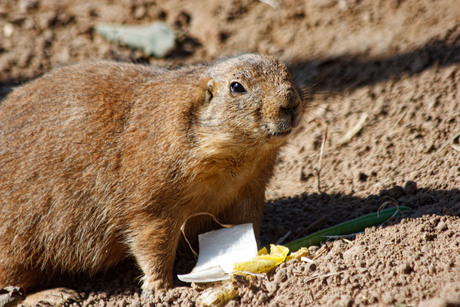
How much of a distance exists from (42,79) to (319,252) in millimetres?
3016

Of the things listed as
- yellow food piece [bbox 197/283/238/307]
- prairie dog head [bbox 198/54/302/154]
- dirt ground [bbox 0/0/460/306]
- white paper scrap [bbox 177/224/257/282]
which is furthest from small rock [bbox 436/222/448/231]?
yellow food piece [bbox 197/283/238/307]

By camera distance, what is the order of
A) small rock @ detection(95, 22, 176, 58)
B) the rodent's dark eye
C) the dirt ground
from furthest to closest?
small rock @ detection(95, 22, 176, 58) < the rodent's dark eye < the dirt ground

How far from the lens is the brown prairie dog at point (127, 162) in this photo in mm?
4336

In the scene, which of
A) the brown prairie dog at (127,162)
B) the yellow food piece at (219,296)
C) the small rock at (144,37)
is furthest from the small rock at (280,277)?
the small rock at (144,37)

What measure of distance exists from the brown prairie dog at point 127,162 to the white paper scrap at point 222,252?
255 mm

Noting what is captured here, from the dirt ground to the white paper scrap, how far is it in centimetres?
16

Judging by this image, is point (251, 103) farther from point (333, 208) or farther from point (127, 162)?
point (333, 208)

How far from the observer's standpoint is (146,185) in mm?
4410

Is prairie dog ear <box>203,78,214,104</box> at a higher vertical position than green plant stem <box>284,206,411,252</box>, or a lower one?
higher

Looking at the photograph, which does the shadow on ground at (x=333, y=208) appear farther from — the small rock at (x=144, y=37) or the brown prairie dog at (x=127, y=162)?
the small rock at (x=144, y=37)

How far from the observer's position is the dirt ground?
12.4ft

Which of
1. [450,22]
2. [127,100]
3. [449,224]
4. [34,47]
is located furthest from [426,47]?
[34,47]

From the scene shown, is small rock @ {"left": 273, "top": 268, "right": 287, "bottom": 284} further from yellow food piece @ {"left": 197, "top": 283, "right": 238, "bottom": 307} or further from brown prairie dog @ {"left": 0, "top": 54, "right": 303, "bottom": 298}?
brown prairie dog @ {"left": 0, "top": 54, "right": 303, "bottom": 298}

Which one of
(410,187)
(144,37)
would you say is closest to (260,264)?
(410,187)
